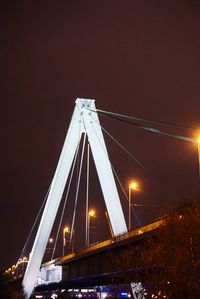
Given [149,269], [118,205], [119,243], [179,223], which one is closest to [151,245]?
[149,269]

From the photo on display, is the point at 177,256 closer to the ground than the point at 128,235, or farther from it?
closer to the ground

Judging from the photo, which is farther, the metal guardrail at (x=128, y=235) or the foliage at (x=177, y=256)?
the metal guardrail at (x=128, y=235)

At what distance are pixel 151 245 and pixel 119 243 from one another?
35.7 ft

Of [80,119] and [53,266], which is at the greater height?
[80,119]

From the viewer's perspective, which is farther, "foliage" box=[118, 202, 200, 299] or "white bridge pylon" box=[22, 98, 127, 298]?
"white bridge pylon" box=[22, 98, 127, 298]

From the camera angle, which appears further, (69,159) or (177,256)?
(69,159)

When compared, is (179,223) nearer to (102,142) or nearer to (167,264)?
(167,264)

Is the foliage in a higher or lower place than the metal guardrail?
lower

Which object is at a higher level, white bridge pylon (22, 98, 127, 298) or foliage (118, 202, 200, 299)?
white bridge pylon (22, 98, 127, 298)

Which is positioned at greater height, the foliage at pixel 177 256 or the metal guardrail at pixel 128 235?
the metal guardrail at pixel 128 235

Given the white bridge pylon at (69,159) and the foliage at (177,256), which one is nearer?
the foliage at (177,256)

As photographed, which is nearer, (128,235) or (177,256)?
(177,256)

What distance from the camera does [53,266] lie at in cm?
6116

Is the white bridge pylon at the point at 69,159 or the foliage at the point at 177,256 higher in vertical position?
the white bridge pylon at the point at 69,159
